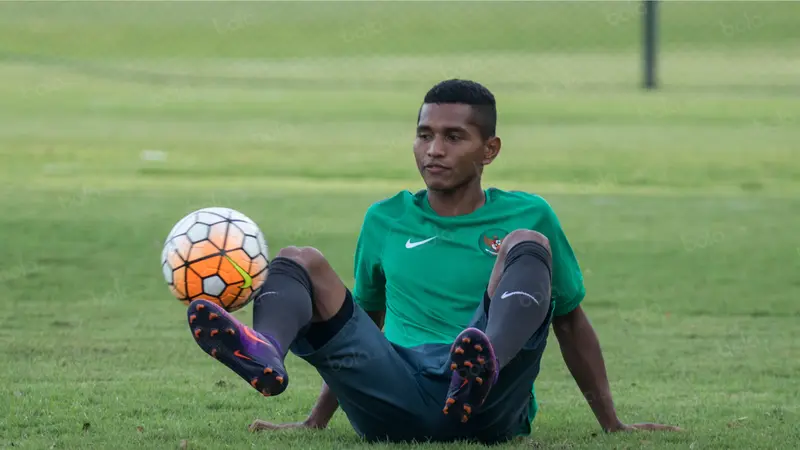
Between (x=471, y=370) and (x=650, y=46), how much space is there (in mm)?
34161

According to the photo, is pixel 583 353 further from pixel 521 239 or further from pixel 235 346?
pixel 235 346

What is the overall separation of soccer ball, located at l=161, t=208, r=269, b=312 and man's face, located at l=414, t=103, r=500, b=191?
2.44ft

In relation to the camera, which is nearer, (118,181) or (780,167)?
(118,181)

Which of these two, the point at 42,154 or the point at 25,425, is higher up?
the point at 25,425

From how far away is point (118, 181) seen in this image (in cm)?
1953

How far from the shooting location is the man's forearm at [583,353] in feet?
17.6

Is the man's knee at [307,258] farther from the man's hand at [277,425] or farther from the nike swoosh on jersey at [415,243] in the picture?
the man's hand at [277,425]

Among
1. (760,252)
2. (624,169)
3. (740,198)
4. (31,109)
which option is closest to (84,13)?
(31,109)

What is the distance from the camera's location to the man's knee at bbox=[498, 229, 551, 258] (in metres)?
4.86

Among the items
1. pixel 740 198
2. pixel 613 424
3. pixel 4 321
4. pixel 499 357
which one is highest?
pixel 499 357

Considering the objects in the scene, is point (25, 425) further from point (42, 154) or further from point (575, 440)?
point (42, 154)

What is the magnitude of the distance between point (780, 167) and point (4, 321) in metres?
15.1

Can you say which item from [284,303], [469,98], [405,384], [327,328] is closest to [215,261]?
[284,303]

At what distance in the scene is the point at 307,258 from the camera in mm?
4891
